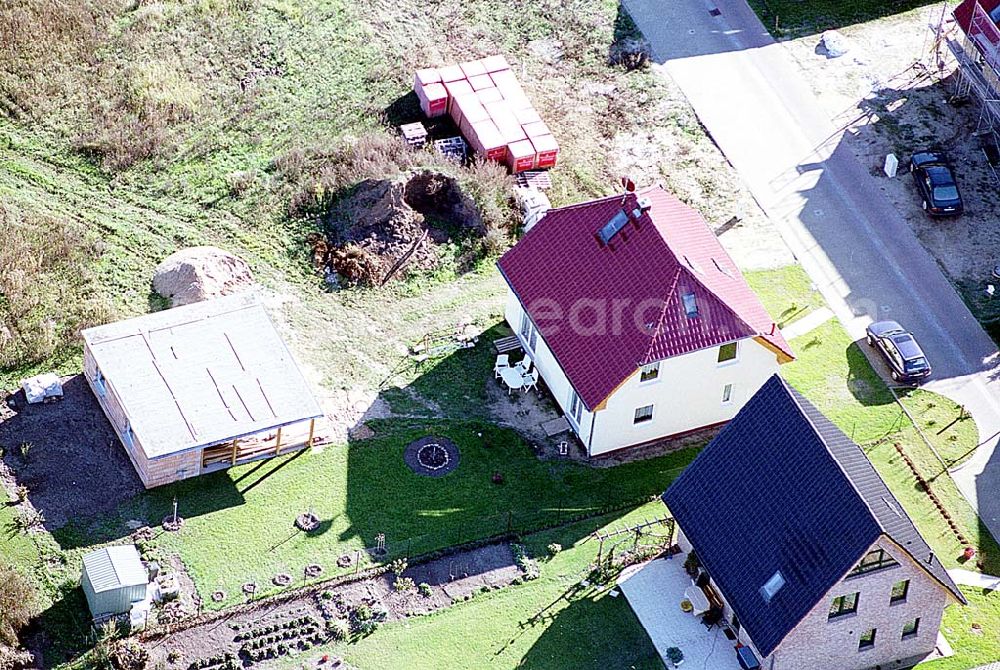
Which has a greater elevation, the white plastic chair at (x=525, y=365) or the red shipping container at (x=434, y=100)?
the red shipping container at (x=434, y=100)

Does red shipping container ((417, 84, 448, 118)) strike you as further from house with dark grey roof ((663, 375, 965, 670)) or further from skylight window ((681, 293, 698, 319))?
house with dark grey roof ((663, 375, 965, 670))

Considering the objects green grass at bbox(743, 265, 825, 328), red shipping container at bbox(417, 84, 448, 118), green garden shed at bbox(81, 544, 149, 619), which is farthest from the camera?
red shipping container at bbox(417, 84, 448, 118)

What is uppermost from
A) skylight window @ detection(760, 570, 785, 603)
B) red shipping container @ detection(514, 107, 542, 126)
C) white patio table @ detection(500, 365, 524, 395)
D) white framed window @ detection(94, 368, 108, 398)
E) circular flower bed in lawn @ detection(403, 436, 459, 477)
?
red shipping container @ detection(514, 107, 542, 126)

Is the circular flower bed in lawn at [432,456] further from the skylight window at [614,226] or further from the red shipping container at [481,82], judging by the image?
the red shipping container at [481,82]

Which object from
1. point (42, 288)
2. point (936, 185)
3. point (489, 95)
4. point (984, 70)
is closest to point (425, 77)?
point (489, 95)

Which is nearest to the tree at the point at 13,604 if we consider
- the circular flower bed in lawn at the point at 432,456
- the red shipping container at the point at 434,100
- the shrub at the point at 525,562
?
the circular flower bed in lawn at the point at 432,456

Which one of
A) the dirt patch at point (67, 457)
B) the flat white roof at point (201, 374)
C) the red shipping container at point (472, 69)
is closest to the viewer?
the dirt patch at point (67, 457)

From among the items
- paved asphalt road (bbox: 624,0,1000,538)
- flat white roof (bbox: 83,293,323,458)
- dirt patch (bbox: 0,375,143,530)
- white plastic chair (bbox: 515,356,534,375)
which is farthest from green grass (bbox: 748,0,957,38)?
dirt patch (bbox: 0,375,143,530)

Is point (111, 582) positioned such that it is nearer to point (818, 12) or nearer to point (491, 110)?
point (491, 110)
